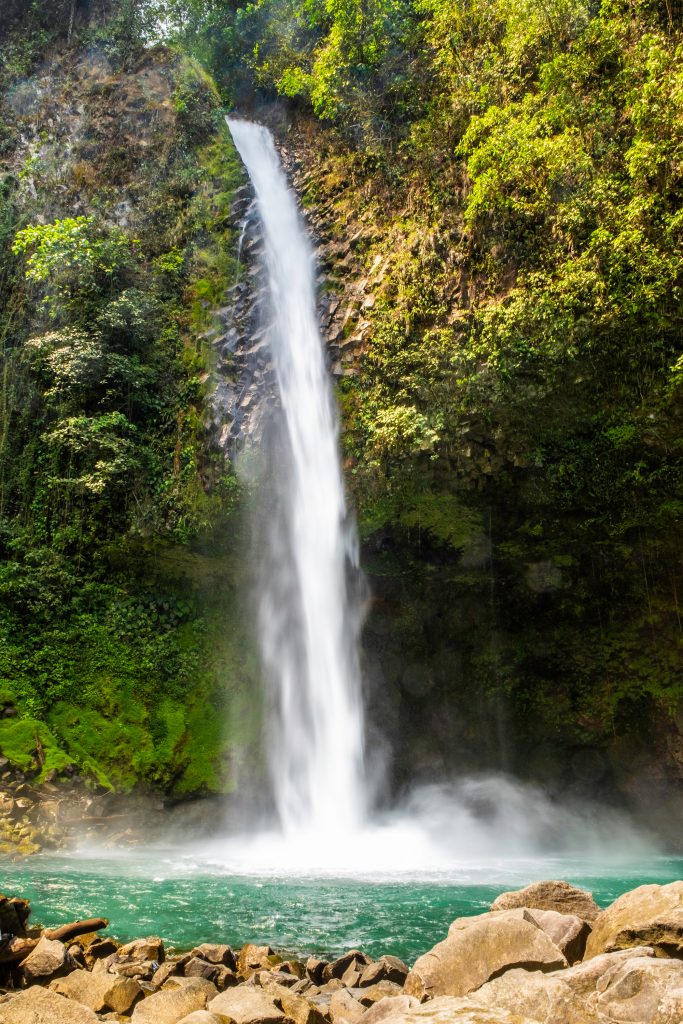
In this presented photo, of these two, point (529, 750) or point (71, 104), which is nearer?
point (529, 750)

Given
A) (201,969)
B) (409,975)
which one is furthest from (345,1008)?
(201,969)

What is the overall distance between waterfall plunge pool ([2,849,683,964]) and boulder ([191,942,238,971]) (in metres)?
0.67

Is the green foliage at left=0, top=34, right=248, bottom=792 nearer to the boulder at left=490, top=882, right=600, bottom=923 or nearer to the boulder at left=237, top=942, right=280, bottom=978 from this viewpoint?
the boulder at left=237, top=942, right=280, bottom=978

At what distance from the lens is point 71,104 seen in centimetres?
1661

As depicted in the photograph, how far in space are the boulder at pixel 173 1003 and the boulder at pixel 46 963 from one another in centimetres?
78

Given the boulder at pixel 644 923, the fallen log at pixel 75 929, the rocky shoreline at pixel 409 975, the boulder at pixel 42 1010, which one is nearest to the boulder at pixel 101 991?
the rocky shoreline at pixel 409 975

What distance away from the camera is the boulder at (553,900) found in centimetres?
535

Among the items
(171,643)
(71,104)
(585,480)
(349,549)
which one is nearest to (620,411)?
(585,480)

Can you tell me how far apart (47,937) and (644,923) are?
14.8ft

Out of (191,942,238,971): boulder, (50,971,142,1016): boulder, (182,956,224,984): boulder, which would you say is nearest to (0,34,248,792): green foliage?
(191,942,238,971): boulder

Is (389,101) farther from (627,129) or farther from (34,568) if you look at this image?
(34,568)

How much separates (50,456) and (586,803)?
12820 mm

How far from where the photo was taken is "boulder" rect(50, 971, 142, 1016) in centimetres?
448

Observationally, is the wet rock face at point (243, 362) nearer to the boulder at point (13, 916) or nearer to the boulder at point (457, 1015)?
the boulder at point (13, 916)
